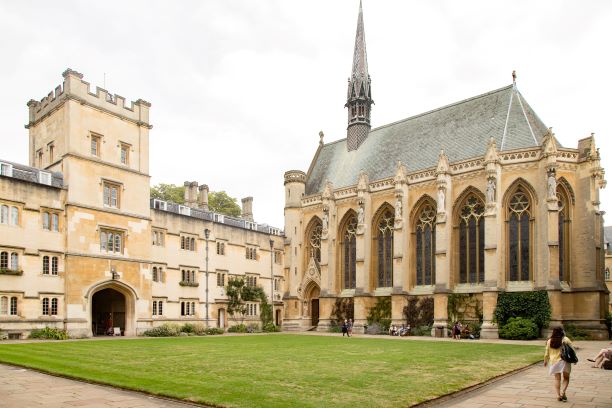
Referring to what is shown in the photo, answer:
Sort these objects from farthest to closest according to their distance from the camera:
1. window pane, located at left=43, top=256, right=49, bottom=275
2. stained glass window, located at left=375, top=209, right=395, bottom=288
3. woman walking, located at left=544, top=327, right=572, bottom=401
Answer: stained glass window, located at left=375, top=209, right=395, bottom=288, window pane, located at left=43, top=256, right=49, bottom=275, woman walking, located at left=544, top=327, right=572, bottom=401

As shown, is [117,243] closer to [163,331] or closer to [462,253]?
[163,331]

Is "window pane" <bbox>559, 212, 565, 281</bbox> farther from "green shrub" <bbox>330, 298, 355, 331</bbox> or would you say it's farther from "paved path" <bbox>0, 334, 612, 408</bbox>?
"paved path" <bbox>0, 334, 612, 408</bbox>

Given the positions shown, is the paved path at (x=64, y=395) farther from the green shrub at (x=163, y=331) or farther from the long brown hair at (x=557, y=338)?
the green shrub at (x=163, y=331)

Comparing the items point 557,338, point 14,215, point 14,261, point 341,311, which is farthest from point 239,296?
point 557,338

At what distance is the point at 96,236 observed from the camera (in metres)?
34.0

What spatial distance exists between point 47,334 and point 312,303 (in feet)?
77.3

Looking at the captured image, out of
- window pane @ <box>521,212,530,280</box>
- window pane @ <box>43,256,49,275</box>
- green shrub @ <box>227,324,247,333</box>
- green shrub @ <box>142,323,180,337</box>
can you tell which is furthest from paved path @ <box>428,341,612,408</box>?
green shrub @ <box>227,324,247,333</box>

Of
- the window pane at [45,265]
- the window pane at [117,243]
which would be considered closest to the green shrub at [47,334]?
the window pane at [45,265]

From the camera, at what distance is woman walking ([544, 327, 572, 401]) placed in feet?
37.7

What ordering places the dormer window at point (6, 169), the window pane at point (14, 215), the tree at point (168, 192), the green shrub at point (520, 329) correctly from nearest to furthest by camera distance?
the window pane at point (14, 215) < the dormer window at point (6, 169) < the green shrub at point (520, 329) < the tree at point (168, 192)

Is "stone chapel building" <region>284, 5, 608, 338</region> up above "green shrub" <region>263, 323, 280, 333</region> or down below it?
above

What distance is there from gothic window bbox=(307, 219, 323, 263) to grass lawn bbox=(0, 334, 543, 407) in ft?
85.3

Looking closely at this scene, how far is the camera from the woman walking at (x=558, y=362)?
11492 mm

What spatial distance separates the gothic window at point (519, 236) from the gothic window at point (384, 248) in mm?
9607
